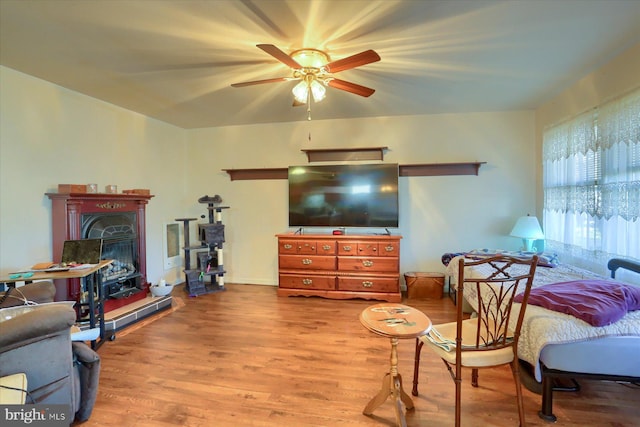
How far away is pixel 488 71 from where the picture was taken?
293 cm

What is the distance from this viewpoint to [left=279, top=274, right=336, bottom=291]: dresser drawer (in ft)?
13.7

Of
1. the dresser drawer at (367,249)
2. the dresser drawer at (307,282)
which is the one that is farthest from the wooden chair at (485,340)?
the dresser drawer at (307,282)

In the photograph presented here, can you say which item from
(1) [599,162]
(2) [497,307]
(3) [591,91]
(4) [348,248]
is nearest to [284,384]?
Result: (2) [497,307]

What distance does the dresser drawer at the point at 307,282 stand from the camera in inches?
165

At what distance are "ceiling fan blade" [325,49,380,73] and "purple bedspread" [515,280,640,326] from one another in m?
1.92

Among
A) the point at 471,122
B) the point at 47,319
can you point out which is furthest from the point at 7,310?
the point at 471,122

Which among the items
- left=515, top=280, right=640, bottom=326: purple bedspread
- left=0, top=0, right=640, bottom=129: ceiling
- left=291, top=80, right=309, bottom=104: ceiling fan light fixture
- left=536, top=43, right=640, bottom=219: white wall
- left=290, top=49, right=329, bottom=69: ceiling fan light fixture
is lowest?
left=515, top=280, right=640, bottom=326: purple bedspread

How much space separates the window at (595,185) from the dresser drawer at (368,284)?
1.96m

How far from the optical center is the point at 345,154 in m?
4.59

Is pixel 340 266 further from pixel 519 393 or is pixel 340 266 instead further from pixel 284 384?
pixel 519 393

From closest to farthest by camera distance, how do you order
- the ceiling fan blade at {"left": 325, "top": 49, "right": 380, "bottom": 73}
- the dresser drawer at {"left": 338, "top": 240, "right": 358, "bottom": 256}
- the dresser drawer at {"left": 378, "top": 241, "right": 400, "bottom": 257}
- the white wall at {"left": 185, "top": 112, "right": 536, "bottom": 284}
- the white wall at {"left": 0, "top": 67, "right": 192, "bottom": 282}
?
the ceiling fan blade at {"left": 325, "top": 49, "right": 380, "bottom": 73}, the white wall at {"left": 0, "top": 67, "right": 192, "bottom": 282}, the dresser drawer at {"left": 378, "top": 241, "right": 400, "bottom": 257}, the dresser drawer at {"left": 338, "top": 240, "right": 358, "bottom": 256}, the white wall at {"left": 185, "top": 112, "right": 536, "bottom": 284}

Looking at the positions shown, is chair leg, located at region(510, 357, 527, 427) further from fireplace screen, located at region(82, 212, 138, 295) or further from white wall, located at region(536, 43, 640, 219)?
fireplace screen, located at region(82, 212, 138, 295)

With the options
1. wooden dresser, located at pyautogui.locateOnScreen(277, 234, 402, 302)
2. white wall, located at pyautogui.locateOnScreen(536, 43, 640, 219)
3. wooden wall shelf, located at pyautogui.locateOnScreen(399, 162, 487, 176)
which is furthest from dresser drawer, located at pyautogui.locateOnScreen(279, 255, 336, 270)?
white wall, located at pyautogui.locateOnScreen(536, 43, 640, 219)

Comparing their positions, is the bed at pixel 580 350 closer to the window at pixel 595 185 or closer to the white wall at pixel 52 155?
the window at pixel 595 185
